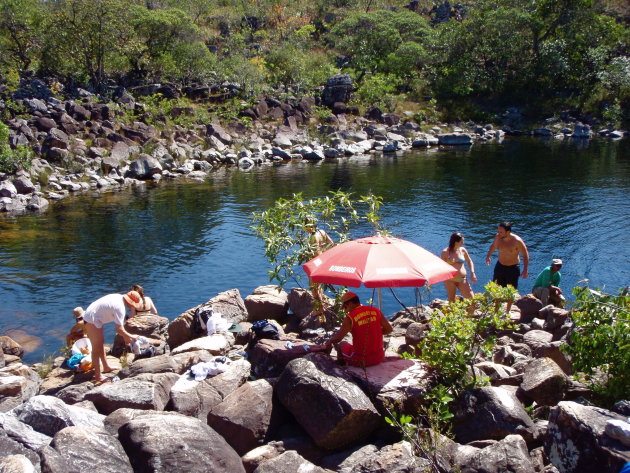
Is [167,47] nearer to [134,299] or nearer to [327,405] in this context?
[134,299]

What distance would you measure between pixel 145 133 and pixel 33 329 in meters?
32.4

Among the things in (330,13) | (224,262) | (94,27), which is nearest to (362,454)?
(224,262)

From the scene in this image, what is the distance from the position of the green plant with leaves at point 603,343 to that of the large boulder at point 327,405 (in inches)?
111

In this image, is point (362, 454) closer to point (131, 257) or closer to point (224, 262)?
point (224, 262)

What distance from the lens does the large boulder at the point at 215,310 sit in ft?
45.5

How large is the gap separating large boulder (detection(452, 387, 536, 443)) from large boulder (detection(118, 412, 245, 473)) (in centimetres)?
285

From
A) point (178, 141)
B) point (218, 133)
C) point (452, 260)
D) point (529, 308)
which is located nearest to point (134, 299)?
point (452, 260)

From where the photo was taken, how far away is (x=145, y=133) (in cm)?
4644

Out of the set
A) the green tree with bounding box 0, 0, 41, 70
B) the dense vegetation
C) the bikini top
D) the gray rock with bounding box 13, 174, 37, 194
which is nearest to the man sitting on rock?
the bikini top

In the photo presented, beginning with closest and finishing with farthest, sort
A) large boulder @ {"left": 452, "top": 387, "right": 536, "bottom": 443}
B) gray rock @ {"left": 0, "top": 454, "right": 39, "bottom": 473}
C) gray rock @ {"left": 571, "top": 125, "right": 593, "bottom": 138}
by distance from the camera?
gray rock @ {"left": 0, "top": 454, "right": 39, "bottom": 473} < large boulder @ {"left": 452, "top": 387, "right": 536, "bottom": 443} < gray rock @ {"left": 571, "top": 125, "right": 593, "bottom": 138}

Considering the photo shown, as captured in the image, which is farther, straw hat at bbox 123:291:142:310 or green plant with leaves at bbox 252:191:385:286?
straw hat at bbox 123:291:142:310

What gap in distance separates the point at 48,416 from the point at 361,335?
14.4 ft

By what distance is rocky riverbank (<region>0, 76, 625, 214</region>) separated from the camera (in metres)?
39.2

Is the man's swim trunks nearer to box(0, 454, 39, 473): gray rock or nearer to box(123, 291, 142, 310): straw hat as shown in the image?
box(123, 291, 142, 310): straw hat
